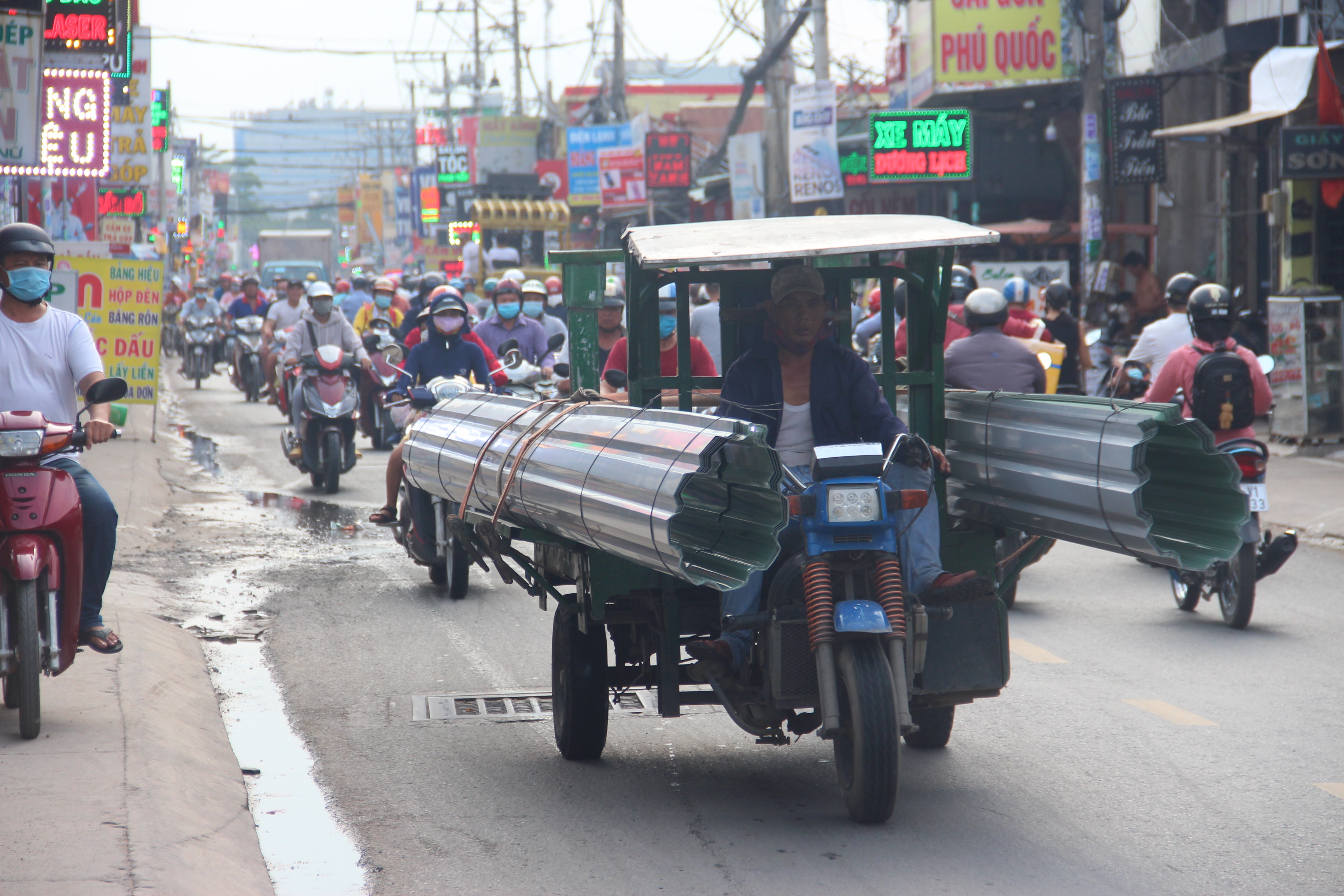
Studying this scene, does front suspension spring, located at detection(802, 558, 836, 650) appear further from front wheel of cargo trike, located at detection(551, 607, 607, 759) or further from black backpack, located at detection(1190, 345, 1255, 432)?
black backpack, located at detection(1190, 345, 1255, 432)

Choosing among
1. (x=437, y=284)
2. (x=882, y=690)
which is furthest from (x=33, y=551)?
(x=437, y=284)

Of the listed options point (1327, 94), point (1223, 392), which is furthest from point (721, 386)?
point (1327, 94)

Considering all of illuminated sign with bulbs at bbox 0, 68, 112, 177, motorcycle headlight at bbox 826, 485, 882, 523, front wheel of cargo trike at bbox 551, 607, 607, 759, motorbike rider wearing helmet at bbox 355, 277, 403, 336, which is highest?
illuminated sign with bulbs at bbox 0, 68, 112, 177

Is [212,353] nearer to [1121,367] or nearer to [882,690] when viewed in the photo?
[1121,367]

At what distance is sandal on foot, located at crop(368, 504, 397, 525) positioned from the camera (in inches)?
411

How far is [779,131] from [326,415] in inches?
636

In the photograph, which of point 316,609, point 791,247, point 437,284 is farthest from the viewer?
point 437,284

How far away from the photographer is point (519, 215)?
43250 mm

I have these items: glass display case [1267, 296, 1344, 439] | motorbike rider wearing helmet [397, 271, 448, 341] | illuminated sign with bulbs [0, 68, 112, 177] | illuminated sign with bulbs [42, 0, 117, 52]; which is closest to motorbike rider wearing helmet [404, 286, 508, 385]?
illuminated sign with bulbs [0, 68, 112, 177]

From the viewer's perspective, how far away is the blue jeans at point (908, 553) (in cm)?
498

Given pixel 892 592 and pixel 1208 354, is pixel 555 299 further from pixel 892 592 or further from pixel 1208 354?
pixel 892 592

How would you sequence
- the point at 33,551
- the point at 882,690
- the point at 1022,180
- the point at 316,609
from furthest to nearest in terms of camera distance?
the point at 1022,180
the point at 316,609
the point at 33,551
the point at 882,690

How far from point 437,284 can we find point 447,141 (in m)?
66.8

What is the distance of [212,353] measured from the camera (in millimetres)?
32312
